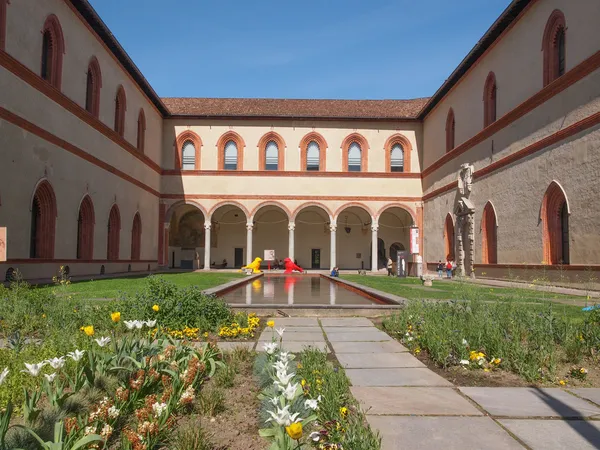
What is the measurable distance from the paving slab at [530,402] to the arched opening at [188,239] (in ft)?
107

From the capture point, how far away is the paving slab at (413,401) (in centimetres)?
322

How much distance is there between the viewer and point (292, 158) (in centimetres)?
3156

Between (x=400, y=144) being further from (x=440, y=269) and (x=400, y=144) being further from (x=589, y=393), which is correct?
(x=589, y=393)

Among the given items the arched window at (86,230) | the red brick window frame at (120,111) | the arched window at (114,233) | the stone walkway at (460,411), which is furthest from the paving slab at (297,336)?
the red brick window frame at (120,111)

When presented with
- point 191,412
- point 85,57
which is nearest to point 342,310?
point 191,412

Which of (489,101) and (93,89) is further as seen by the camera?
(489,101)

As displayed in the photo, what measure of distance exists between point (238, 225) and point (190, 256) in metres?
4.21

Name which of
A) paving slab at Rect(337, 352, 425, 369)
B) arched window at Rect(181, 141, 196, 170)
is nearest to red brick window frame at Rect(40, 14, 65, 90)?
arched window at Rect(181, 141, 196, 170)

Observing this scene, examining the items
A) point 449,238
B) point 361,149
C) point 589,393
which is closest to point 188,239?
point 361,149

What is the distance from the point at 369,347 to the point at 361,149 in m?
27.2

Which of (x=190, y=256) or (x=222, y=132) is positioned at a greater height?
(x=222, y=132)

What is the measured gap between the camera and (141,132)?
27391 millimetres

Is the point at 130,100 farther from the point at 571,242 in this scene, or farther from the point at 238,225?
the point at 571,242

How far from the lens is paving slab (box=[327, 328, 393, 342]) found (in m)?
5.93
